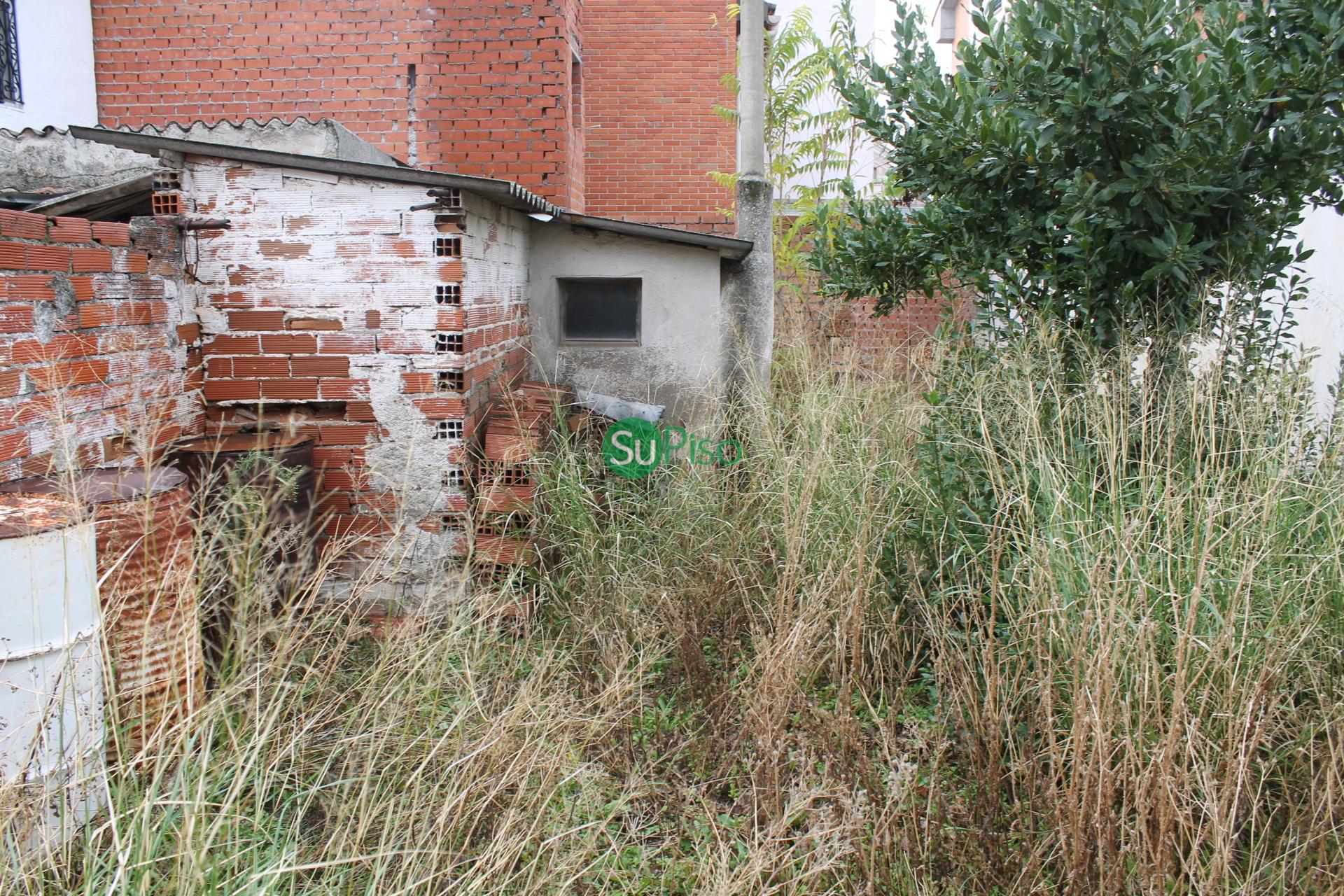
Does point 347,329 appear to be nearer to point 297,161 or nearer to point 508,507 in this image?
point 297,161

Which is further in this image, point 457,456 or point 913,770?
point 457,456

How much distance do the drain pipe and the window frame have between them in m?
0.69

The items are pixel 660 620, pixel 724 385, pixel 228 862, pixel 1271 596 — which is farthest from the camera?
pixel 724 385

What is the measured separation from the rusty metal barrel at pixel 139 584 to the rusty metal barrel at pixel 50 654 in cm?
8

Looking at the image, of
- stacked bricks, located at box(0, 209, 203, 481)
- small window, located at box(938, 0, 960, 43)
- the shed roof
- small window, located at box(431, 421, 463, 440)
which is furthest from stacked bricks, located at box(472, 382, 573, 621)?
small window, located at box(938, 0, 960, 43)

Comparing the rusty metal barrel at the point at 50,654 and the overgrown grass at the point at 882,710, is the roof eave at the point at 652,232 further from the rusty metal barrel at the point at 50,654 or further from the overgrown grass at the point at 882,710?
the rusty metal barrel at the point at 50,654

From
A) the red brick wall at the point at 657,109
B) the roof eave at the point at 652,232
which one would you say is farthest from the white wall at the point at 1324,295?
the red brick wall at the point at 657,109

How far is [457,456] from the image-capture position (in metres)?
4.89

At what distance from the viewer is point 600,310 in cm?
685

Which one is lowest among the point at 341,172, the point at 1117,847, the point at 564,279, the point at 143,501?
the point at 1117,847

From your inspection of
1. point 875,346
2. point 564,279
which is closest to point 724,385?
point 564,279

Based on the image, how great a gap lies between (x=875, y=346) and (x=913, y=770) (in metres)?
9.14

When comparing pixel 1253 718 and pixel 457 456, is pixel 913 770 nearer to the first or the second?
pixel 1253 718

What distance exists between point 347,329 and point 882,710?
319 cm
